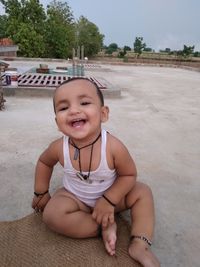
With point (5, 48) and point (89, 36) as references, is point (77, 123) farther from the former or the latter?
point (89, 36)

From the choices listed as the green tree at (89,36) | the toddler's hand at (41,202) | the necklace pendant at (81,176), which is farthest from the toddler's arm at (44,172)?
the green tree at (89,36)

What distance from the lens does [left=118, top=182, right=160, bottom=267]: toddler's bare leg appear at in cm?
112

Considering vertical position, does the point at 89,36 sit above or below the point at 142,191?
above

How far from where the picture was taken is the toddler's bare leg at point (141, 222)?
112cm

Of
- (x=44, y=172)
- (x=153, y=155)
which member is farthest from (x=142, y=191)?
(x=153, y=155)

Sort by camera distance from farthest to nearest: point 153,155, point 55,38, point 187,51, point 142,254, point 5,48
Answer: point 187,51
point 55,38
point 5,48
point 153,155
point 142,254

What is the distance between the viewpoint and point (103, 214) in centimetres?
121

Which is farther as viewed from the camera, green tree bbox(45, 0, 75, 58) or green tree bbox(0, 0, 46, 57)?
green tree bbox(45, 0, 75, 58)

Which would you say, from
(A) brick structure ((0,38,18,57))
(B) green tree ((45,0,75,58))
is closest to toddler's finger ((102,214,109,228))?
(A) brick structure ((0,38,18,57))

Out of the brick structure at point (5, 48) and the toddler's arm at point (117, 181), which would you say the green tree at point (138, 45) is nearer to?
the brick structure at point (5, 48)

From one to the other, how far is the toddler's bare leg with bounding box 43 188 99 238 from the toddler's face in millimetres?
294

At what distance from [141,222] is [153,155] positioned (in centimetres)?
106

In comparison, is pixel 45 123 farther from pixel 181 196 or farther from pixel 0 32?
pixel 0 32

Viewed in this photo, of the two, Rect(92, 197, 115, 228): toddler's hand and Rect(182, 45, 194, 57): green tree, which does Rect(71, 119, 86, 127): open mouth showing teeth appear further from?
Rect(182, 45, 194, 57): green tree
